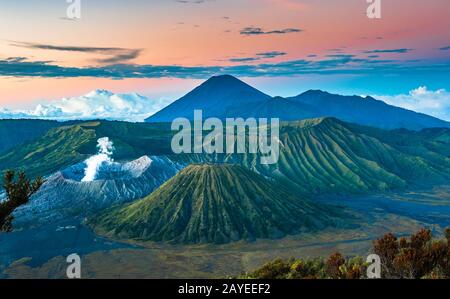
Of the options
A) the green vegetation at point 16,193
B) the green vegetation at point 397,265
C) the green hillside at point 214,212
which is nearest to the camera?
the green vegetation at point 16,193

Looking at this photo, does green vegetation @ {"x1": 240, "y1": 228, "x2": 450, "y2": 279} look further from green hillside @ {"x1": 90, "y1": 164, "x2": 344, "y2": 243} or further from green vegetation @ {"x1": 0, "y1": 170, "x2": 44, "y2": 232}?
green hillside @ {"x1": 90, "y1": 164, "x2": 344, "y2": 243}

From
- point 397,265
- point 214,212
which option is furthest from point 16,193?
point 214,212

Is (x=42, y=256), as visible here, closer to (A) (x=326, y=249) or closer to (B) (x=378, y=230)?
(A) (x=326, y=249)

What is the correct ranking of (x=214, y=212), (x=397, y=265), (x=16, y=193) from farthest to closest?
(x=214, y=212) → (x=397, y=265) → (x=16, y=193)

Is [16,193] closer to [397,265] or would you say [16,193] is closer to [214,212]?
[397,265]

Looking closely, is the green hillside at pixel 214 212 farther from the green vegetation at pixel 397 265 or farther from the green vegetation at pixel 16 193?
the green vegetation at pixel 16 193

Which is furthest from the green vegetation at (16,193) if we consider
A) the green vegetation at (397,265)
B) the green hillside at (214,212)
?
the green hillside at (214,212)

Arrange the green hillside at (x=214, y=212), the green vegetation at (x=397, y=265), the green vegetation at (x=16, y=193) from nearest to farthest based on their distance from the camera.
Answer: the green vegetation at (x=16, y=193) → the green vegetation at (x=397, y=265) → the green hillside at (x=214, y=212)
